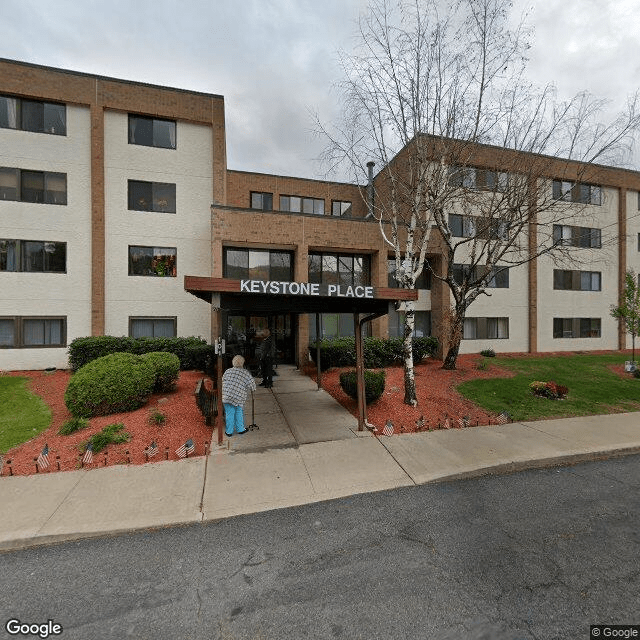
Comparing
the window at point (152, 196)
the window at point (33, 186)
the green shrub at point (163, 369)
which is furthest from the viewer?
the window at point (152, 196)

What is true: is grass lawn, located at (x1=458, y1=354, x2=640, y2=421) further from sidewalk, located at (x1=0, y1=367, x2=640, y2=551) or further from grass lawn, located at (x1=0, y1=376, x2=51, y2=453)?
grass lawn, located at (x1=0, y1=376, x2=51, y2=453)

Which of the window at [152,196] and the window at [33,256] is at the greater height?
the window at [152,196]

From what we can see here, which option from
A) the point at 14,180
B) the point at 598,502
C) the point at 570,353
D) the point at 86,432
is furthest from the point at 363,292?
the point at 570,353

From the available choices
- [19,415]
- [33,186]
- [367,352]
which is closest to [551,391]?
[367,352]

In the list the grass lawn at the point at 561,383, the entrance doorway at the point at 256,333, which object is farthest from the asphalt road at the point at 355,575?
the entrance doorway at the point at 256,333

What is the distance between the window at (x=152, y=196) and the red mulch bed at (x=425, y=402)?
33.4ft

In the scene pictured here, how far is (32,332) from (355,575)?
1650cm

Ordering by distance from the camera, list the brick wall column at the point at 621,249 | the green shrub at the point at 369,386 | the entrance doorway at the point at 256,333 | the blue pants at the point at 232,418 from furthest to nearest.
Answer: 1. the brick wall column at the point at 621,249
2. the entrance doorway at the point at 256,333
3. the green shrub at the point at 369,386
4. the blue pants at the point at 232,418

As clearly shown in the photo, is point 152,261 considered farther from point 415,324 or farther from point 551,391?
point 551,391

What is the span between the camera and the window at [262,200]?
2005 cm

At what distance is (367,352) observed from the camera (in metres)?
13.7

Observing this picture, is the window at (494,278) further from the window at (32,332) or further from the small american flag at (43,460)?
the window at (32,332)

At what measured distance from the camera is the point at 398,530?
12.4ft

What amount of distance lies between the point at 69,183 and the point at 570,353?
28.3 metres
